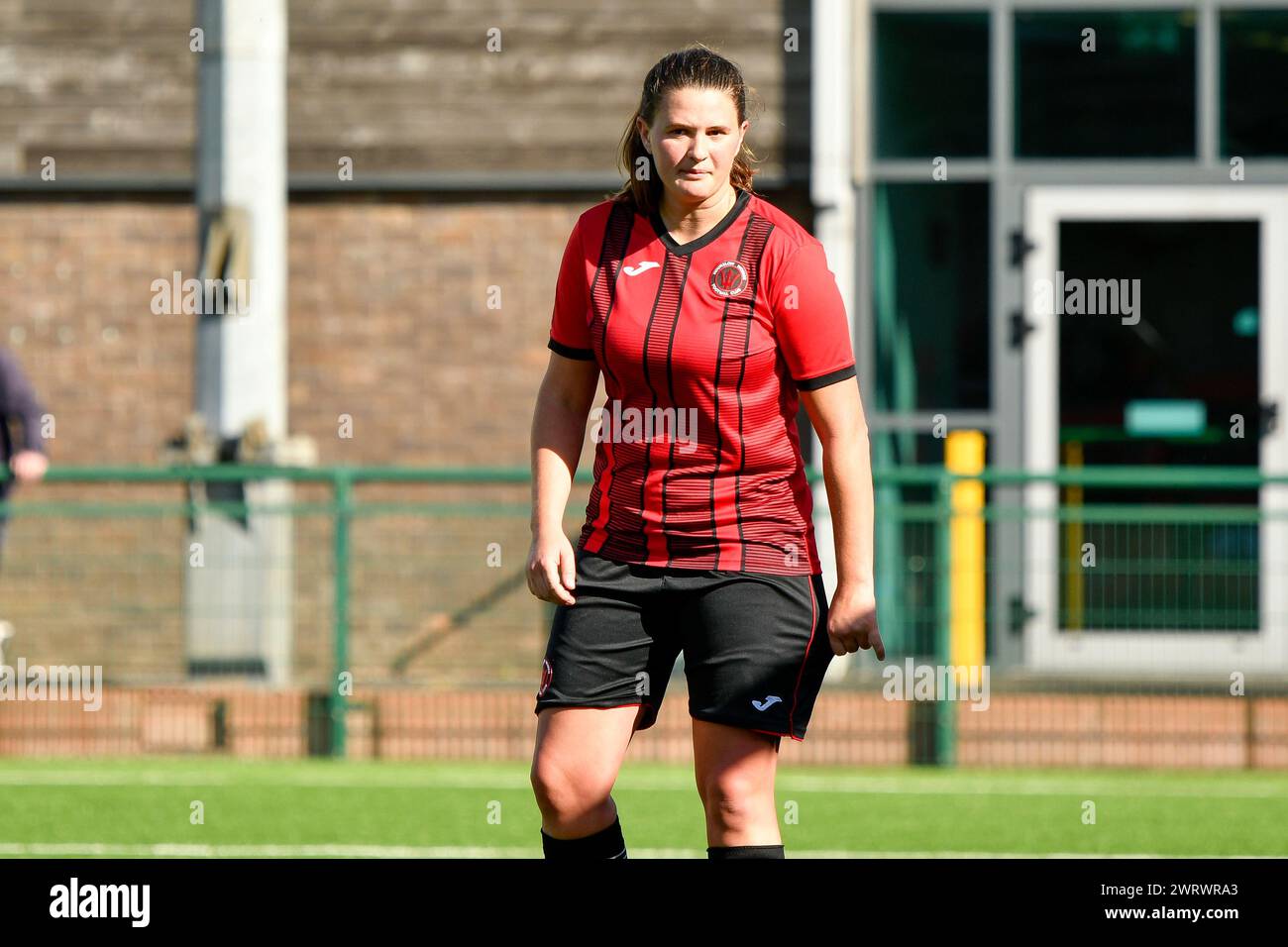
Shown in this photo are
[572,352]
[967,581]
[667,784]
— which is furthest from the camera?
[967,581]

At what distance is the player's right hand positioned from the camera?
4242 millimetres

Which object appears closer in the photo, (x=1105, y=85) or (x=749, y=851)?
(x=749, y=851)

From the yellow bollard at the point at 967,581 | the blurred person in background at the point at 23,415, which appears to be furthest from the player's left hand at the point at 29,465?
the yellow bollard at the point at 967,581

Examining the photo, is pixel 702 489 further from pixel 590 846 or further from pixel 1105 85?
pixel 1105 85

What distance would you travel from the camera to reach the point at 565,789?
4230mm

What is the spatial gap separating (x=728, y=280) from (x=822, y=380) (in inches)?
11.1

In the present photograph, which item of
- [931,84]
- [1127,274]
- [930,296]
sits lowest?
[930,296]

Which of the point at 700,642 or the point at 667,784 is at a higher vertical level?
the point at 700,642

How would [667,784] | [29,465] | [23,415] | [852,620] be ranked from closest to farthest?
[852,620]
[29,465]
[667,784]
[23,415]

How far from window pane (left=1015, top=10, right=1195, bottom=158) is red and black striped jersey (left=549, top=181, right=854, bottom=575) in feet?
26.0

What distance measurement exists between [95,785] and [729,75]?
590cm

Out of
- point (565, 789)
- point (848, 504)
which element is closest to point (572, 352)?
point (848, 504)

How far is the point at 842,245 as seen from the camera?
11773 millimetres
